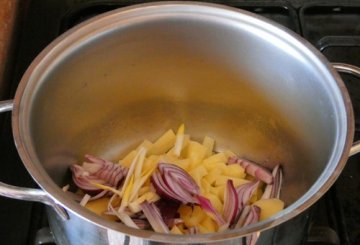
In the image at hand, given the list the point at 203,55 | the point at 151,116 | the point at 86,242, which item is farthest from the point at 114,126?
the point at 86,242

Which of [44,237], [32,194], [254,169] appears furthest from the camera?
[254,169]

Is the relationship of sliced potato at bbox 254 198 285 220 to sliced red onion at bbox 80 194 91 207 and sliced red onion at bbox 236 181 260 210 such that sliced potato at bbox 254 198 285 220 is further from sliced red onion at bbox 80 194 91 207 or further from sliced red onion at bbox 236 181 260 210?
sliced red onion at bbox 80 194 91 207

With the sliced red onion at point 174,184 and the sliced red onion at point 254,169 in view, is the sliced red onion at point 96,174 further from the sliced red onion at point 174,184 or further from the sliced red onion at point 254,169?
the sliced red onion at point 254,169

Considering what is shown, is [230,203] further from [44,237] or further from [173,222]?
[44,237]

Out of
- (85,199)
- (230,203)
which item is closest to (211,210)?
(230,203)

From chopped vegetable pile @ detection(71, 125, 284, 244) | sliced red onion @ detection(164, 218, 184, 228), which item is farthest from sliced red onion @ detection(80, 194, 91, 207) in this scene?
sliced red onion @ detection(164, 218, 184, 228)

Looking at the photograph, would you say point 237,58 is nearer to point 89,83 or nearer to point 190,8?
point 190,8

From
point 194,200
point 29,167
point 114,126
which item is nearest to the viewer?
point 29,167
